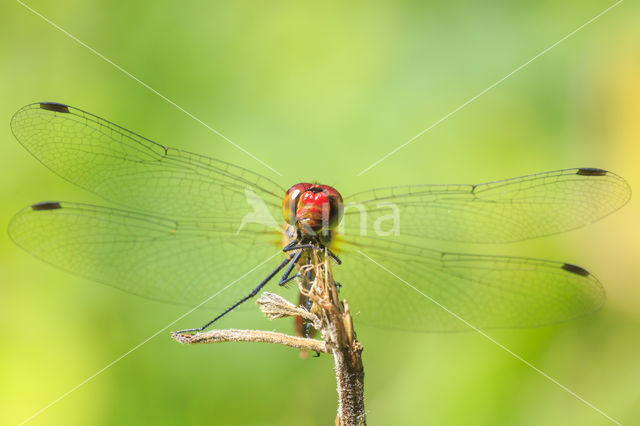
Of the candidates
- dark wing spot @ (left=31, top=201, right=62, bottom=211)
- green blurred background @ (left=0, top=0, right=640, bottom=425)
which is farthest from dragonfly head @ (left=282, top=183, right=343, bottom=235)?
dark wing spot @ (left=31, top=201, right=62, bottom=211)

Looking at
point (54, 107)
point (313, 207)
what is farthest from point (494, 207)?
point (54, 107)

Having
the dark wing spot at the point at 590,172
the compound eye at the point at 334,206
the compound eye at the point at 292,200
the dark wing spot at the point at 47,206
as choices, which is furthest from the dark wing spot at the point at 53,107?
the dark wing spot at the point at 590,172

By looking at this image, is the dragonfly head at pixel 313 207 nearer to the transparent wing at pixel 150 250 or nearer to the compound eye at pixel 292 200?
the compound eye at pixel 292 200

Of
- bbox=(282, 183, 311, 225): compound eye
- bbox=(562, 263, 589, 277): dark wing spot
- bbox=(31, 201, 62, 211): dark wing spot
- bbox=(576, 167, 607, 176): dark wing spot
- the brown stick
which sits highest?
bbox=(576, 167, 607, 176): dark wing spot

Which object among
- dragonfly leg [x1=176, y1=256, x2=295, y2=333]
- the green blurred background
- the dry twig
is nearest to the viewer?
the dry twig

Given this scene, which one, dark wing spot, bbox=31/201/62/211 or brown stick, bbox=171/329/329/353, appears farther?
dark wing spot, bbox=31/201/62/211

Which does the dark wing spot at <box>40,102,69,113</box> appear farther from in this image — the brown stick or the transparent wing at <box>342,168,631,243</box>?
the transparent wing at <box>342,168,631,243</box>

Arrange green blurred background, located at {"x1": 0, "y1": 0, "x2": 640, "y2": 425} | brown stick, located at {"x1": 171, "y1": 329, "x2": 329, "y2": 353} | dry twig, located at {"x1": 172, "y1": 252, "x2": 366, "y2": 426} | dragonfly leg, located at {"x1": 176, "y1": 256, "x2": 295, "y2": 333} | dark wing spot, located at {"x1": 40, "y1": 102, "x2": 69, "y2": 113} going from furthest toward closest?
green blurred background, located at {"x1": 0, "y1": 0, "x2": 640, "y2": 425}
dragonfly leg, located at {"x1": 176, "y1": 256, "x2": 295, "y2": 333}
dark wing spot, located at {"x1": 40, "y1": 102, "x2": 69, "y2": 113}
brown stick, located at {"x1": 171, "y1": 329, "x2": 329, "y2": 353}
dry twig, located at {"x1": 172, "y1": 252, "x2": 366, "y2": 426}

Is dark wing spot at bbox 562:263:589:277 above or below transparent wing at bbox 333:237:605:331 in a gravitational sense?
above
